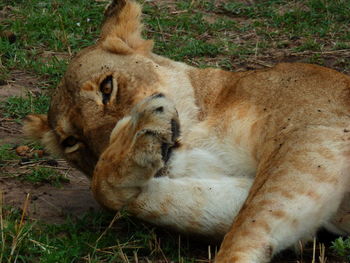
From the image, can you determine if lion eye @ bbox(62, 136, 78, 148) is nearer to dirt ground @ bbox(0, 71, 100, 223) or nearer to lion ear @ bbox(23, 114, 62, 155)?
lion ear @ bbox(23, 114, 62, 155)

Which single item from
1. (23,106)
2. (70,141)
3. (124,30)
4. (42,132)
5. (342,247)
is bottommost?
(23,106)

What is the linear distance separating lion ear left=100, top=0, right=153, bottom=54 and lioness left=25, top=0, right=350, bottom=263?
20mm

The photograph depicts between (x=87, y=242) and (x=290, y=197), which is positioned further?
(x=87, y=242)

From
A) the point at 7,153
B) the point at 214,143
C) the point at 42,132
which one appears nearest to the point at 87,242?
the point at 214,143

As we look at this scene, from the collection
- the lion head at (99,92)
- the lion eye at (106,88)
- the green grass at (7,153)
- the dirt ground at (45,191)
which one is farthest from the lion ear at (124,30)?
the green grass at (7,153)

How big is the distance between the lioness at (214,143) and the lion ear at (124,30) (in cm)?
2

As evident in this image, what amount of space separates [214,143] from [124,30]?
1.18 metres

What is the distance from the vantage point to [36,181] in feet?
14.5

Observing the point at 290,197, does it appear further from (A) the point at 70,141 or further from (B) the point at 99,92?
(A) the point at 70,141

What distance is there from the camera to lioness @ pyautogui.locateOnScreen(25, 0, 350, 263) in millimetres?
2959

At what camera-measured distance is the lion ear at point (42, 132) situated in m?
4.31

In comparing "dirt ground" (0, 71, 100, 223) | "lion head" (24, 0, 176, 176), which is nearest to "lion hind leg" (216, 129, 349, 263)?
"lion head" (24, 0, 176, 176)

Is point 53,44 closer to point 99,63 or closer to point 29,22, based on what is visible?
point 29,22

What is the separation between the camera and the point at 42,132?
4.36 m
